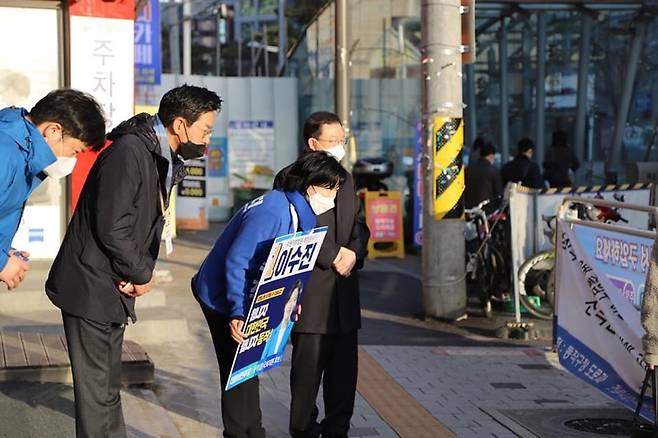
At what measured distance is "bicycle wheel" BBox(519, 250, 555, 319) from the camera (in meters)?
10.2

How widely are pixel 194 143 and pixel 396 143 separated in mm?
13764

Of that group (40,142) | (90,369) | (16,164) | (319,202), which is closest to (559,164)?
(319,202)

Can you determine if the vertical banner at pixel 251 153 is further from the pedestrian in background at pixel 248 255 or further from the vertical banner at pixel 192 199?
the pedestrian in background at pixel 248 255

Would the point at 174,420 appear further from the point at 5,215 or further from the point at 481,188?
the point at 481,188

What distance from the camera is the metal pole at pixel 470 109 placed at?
21.2 m

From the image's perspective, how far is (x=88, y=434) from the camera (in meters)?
4.52

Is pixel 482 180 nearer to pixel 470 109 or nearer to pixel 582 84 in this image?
pixel 582 84

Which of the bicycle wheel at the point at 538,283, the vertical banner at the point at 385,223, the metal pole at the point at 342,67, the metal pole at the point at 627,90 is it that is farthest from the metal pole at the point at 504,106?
the bicycle wheel at the point at 538,283

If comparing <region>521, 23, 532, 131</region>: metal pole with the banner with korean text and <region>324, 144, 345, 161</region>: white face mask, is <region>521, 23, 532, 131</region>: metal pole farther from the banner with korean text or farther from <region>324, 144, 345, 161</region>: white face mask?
<region>324, 144, 345, 161</region>: white face mask

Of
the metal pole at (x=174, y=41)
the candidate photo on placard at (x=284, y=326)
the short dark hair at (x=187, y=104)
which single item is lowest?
the candidate photo on placard at (x=284, y=326)

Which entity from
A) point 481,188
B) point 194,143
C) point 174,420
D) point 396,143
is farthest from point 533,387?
point 396,143

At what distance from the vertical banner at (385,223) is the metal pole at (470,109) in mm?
5343

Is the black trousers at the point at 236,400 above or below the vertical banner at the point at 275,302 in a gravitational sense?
below

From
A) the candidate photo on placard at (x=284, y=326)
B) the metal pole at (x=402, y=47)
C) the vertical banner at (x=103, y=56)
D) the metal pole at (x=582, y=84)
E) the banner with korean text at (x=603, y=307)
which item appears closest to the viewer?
the candidate photo on placard at (x=284, y=326)
